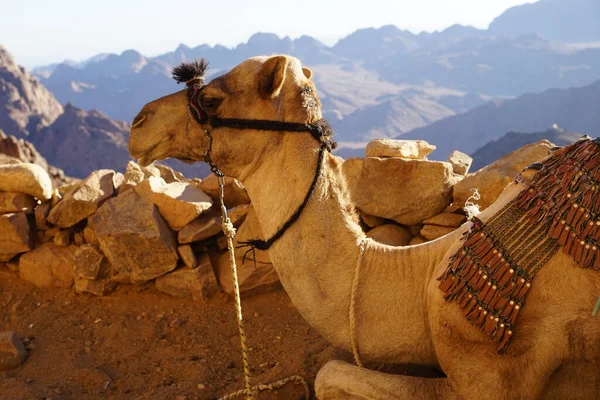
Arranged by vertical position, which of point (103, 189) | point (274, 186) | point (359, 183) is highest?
point (274, 186)

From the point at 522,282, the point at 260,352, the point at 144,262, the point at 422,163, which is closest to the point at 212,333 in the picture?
the point at 260,352

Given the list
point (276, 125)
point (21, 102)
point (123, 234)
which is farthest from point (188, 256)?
point (21, 102)

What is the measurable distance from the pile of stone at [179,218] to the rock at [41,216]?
0.4 inches

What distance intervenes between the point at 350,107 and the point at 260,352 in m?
181

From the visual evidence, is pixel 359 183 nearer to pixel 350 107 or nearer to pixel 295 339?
pixel 295 339

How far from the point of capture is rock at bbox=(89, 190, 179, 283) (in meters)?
5.04

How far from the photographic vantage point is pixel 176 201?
5184 mm

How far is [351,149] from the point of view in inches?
5221

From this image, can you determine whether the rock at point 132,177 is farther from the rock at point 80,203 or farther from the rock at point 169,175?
the rock at point 169,175

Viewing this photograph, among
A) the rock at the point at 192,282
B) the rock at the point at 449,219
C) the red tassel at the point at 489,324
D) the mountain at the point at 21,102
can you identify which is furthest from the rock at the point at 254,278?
the mountain at the point at 21,102

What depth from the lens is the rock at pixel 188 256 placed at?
16.9ft

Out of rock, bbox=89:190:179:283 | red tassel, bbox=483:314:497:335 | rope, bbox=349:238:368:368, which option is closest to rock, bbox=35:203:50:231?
rock, bbox=89:190:179:283

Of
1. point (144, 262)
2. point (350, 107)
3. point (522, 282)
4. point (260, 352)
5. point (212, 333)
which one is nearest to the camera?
point (522, 282)

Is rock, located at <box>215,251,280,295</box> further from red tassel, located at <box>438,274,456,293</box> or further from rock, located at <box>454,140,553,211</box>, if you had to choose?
red tassel, located at <box>438,274,456,293</box>
